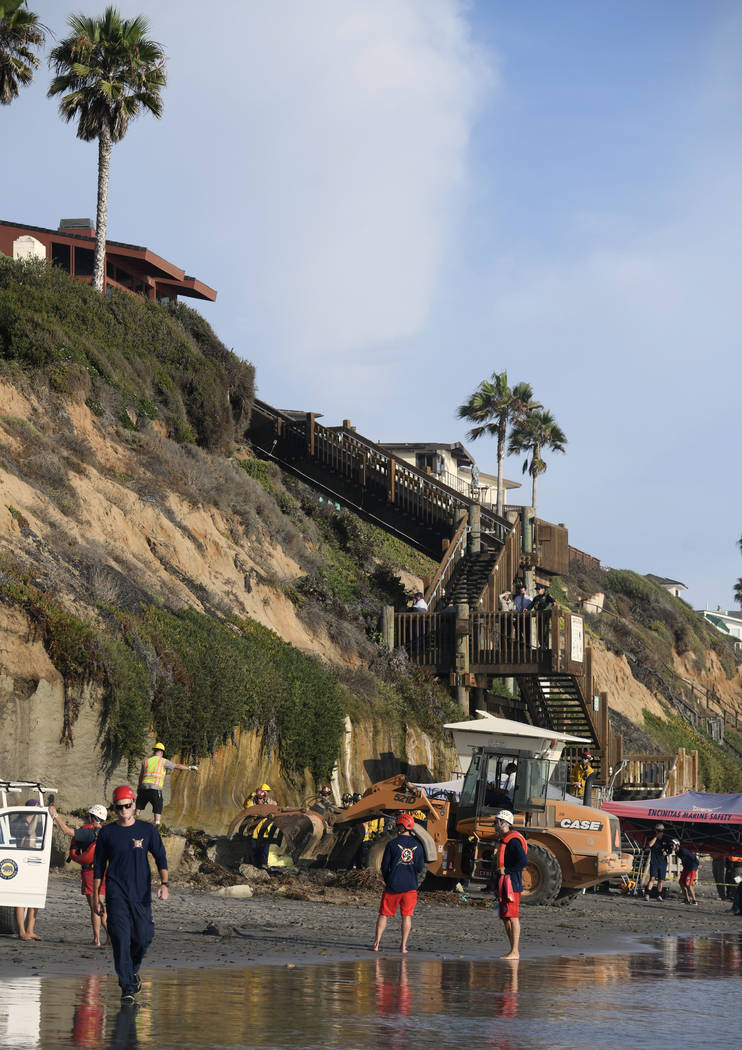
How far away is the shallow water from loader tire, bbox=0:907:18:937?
2.40 meters

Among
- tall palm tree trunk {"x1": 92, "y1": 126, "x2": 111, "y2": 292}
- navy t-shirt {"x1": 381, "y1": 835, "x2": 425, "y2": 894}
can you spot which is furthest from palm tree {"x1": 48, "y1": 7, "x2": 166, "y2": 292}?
navy t-shirt {"x1": 381, "y1": 835, "x2": 425, "y2": 894}

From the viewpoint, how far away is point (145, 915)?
10.9 meters

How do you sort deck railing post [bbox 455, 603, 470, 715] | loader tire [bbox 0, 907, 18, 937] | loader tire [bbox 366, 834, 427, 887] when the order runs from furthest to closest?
1. deck railing post [bbox 455, 603, 470, 715]
2. loader tire [bbox 366, 834, 427, 887]
3. loader tire [bbox 0, 907, 18, 937]

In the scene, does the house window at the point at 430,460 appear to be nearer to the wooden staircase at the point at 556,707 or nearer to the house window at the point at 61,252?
the house window at the point at 61,252

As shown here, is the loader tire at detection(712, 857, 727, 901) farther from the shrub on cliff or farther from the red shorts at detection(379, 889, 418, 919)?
the red shorts at detection(379, 889, 418, 919)

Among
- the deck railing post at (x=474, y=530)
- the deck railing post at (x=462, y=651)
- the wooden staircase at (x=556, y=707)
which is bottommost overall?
the wooden staircase at (x=556, y=707)

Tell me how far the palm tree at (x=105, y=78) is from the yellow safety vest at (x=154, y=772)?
79.0ft

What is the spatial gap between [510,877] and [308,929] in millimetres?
3608

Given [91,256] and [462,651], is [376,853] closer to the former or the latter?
[462,651]

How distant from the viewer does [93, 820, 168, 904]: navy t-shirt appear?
35.7 ft

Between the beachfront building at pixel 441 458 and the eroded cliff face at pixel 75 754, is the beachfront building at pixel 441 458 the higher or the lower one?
the higher one

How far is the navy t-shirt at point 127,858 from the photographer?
10891 millimetres

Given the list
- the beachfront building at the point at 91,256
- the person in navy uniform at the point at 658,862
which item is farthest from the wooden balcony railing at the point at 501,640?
the beachfront building at the point at 91,256

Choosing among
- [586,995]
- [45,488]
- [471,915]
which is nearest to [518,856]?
[586,995]
